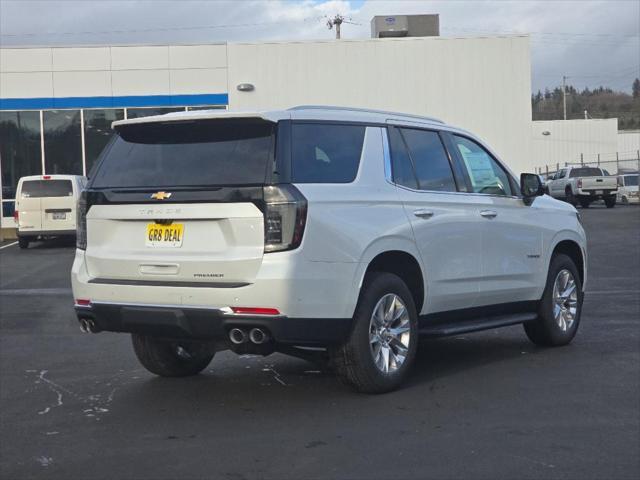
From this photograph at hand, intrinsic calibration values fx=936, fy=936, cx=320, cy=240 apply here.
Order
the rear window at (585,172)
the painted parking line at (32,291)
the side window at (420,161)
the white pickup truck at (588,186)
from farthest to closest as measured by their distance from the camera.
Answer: the rear window at (585,172) → the white pickup truck at (588,186) → the painted parking line at (32,291) → the side window at (420,161)

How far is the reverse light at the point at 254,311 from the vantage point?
19.4 feet

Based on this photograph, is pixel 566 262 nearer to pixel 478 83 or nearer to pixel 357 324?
pixel 357 324

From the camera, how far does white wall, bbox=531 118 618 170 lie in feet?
225

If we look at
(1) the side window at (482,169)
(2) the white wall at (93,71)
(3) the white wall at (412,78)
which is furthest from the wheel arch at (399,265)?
(2) the white wall at (93,71)

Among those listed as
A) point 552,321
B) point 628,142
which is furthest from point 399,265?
point 628,142

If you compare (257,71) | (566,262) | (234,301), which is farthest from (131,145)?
(257,71)

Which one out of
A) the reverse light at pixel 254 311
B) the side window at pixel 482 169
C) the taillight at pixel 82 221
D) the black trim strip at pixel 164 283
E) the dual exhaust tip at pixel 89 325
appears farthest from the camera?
the side window at pixel 482 169

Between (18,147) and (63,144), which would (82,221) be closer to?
(63,144)

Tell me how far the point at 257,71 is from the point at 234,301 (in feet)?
89.4

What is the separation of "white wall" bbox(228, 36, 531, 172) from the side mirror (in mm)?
24287

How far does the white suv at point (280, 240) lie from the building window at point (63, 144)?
26.4 metres

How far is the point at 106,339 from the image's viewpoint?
31.7ft

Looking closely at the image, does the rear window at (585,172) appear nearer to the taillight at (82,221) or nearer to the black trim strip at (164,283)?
the taillight at (82,221)

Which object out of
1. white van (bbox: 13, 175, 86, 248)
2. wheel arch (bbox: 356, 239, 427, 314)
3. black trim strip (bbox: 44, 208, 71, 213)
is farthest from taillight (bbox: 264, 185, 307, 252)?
black trim strip (bbox: 44, 208, 71, 213)
